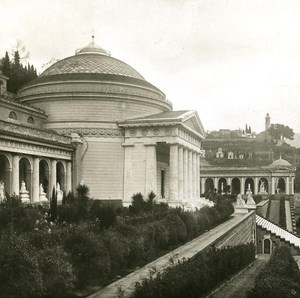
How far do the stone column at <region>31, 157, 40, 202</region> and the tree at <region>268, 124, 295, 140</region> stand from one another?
432 ft

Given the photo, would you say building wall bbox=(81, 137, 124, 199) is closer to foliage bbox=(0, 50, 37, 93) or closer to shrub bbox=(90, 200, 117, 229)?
foliage bbox=(0, 50, 37, 93)

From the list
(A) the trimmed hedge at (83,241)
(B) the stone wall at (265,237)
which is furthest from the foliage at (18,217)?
(B) the stone wall at (265,237)

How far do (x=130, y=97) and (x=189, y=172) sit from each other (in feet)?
30.9

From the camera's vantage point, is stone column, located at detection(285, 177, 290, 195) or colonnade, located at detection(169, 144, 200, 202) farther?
stone column, located at detection(285, 177, 290, 195)

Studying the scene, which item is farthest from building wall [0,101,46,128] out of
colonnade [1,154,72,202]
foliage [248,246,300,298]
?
foliage [248,246,300,298]

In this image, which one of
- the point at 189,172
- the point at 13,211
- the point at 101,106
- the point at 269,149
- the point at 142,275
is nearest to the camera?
the point at 142,275

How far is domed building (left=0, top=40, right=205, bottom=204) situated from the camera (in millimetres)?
39219

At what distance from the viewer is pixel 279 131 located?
157000 millimetres

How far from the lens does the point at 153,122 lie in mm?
39375

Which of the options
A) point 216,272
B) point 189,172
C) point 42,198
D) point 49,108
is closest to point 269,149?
point 189,172

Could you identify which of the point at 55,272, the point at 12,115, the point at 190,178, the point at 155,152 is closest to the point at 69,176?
the point at 12,115

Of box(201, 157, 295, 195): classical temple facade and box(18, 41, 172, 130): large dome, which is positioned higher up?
box(18, 41, 172, 130): large dome

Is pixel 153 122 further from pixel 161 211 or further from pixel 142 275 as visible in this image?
pixel 142 275

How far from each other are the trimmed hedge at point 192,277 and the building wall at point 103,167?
21400 millimetres
